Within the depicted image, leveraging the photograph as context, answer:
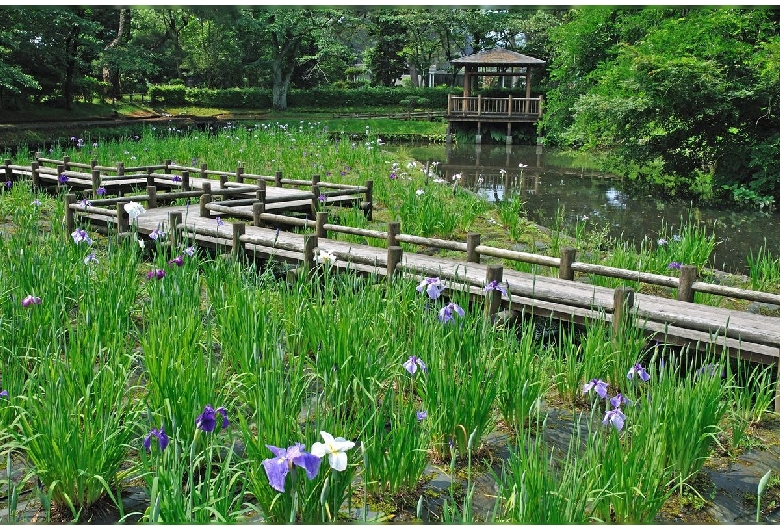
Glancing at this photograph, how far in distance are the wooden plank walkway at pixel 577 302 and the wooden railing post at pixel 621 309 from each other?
6 centimetres

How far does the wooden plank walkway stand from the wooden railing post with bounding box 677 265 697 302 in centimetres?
8

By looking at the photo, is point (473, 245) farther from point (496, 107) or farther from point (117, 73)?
point (117, 73)

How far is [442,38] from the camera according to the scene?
36719 mm

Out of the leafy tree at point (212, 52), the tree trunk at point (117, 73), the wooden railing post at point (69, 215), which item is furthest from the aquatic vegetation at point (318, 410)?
the leafy tree at point (212, 52)

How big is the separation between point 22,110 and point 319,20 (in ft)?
44.1

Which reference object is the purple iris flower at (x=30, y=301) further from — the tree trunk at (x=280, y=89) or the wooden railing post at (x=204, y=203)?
the tree trunk at (x=280, y=89)

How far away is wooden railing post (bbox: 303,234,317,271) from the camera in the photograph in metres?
6.67

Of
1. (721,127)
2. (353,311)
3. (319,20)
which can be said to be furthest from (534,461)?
(319,20)

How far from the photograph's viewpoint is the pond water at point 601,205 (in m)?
11.8

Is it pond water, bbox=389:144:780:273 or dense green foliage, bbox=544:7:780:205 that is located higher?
dense green foliage, bbox=544:7:780:205

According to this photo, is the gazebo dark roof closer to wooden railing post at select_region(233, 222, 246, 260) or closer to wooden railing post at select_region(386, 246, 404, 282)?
wooden railing post at select_region(233, 222, 246, 260)

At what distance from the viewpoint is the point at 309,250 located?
269 inches

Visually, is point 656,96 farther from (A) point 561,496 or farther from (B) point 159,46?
(B) point 159,46

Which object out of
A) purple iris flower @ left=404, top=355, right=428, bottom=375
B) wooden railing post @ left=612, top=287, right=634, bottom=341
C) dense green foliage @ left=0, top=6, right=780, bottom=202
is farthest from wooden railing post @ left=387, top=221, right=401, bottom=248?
dense green foliage @ left=0, top=6, right=780, bottom=202
